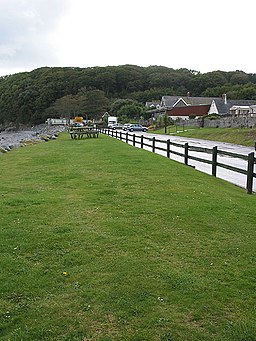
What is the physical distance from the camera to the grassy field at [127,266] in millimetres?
3752

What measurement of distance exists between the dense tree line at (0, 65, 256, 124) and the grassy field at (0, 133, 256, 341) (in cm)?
10726

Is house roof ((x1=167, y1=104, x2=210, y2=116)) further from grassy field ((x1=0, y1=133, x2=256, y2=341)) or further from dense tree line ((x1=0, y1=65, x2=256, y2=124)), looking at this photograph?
grassy field ((x1=0, y1=133, x2=256, y2=341))

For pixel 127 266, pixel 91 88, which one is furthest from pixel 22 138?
pixel 91 88

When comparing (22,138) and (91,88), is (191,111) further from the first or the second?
(91,88)

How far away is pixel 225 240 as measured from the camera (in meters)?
6.16

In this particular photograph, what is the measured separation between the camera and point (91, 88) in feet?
429

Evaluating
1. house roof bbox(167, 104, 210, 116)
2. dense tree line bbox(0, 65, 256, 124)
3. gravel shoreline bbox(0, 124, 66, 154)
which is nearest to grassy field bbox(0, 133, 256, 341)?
gravel shoreline bbox(0, 124, 66, 154)

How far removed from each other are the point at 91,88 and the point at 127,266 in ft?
425

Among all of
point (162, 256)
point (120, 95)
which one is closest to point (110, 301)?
point (162, 256)

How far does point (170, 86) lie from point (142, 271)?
13813cm

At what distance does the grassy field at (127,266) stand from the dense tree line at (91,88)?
10726 centimetres

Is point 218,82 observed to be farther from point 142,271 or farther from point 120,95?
point 142,271

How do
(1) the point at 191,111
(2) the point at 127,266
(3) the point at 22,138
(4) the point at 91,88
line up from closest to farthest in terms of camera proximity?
(2) the point at 127,266
(3) the point at 22,138
(1) the point at 191,111
(4) the point at 91,88

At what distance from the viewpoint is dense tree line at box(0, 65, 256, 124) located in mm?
117438
